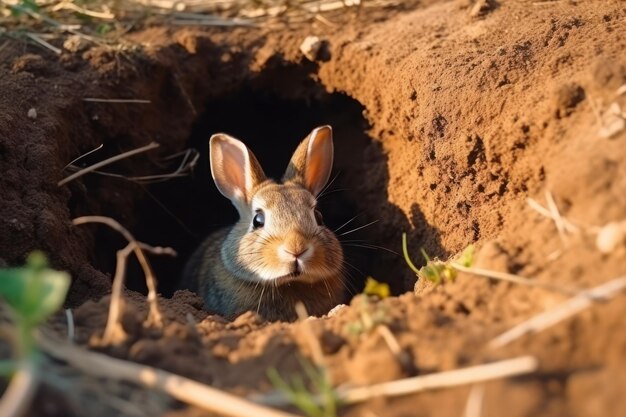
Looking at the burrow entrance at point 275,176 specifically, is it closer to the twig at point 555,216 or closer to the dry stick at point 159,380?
the twig at point 555,216

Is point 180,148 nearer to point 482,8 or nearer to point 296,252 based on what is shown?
point 296,252

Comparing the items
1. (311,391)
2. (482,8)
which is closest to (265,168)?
(482,8)

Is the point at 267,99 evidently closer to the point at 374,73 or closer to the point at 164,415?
the point at 374,73

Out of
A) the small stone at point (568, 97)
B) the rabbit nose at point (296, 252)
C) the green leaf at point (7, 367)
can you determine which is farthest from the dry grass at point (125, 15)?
the green leaf at point (7, 367)

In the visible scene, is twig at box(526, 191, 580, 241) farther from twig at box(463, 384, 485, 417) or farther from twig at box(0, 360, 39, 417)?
twig at box(0, 360, 39, 417)

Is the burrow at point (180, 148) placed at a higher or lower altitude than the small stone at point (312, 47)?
lower

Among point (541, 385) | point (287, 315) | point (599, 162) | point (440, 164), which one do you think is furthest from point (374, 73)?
point (541, 385)
